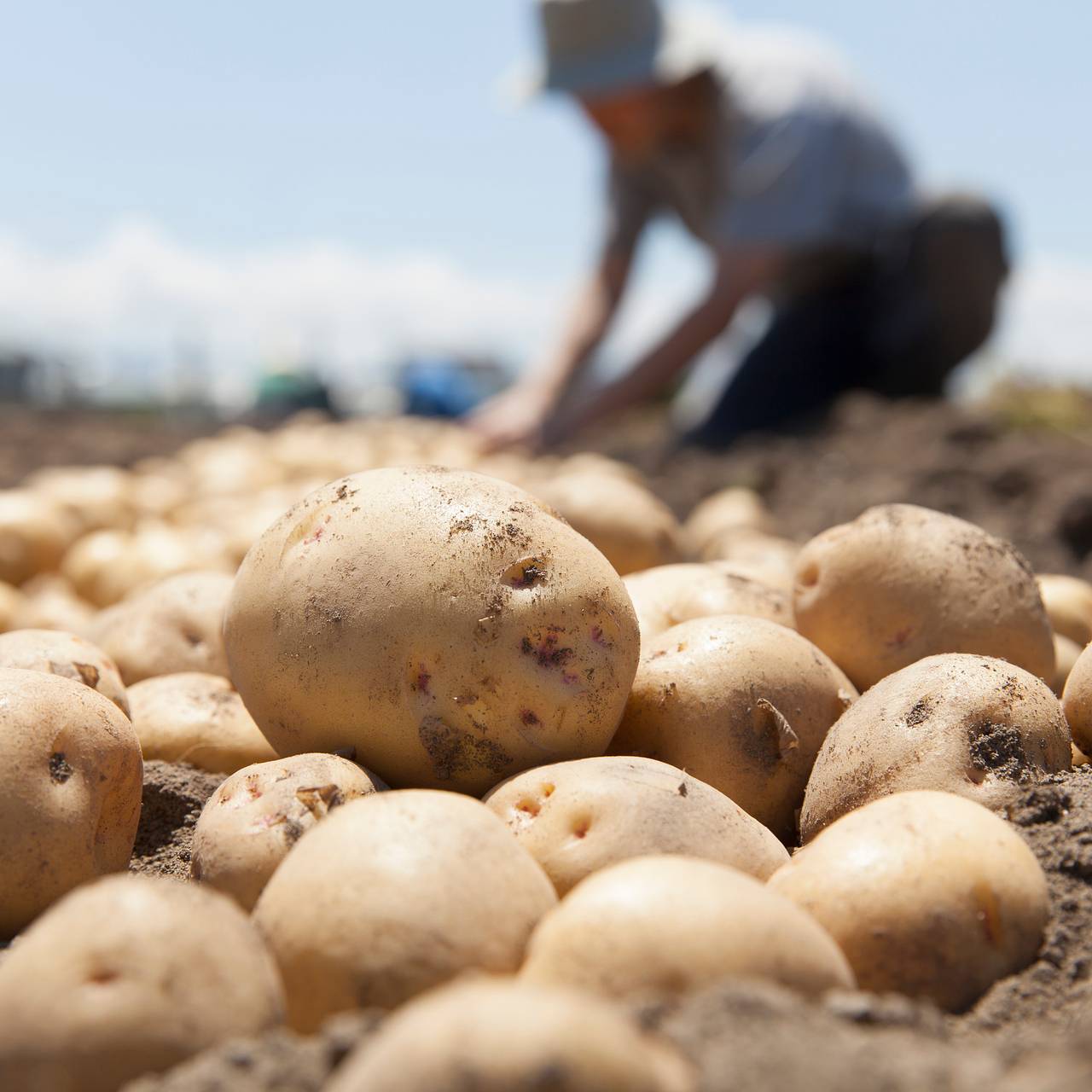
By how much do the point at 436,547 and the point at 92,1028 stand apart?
100 cm

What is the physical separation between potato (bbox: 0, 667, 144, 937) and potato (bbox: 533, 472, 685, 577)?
1.94m

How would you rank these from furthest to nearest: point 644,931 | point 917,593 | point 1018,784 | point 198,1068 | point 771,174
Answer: point 771,174, point 917,593, point 1018,784, point 644,931, point 198,1068

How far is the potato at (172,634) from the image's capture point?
10.2ft

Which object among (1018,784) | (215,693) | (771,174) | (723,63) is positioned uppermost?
Result: (723,63)

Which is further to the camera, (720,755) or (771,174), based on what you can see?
(771,174)

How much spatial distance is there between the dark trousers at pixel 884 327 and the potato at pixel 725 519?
2468 mm

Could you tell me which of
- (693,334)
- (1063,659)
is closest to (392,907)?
(1063,659)

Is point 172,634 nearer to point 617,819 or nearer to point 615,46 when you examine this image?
point 617,819

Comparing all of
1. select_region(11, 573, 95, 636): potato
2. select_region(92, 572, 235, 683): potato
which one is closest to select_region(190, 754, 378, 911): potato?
select_region(92, 572, 235, 683): potato

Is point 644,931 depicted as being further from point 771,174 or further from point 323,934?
point 771,174

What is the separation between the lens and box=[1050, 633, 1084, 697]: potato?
285 cm

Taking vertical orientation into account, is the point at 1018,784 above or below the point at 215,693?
above

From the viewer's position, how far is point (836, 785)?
217cm

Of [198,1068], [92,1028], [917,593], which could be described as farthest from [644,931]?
[917,593]
